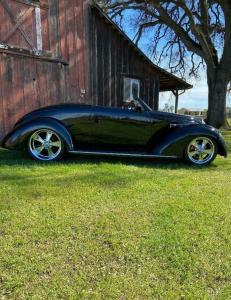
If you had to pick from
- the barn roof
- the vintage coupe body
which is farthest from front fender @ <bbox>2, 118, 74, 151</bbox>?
the barn roof

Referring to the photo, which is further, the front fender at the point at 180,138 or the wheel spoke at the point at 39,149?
the front fender at the point at 180,138

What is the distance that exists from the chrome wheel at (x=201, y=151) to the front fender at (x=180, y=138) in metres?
0.12

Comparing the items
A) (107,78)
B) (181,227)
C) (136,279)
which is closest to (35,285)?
(136,279)

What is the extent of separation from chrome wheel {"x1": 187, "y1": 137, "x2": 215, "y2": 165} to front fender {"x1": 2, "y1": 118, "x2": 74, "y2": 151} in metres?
2.27

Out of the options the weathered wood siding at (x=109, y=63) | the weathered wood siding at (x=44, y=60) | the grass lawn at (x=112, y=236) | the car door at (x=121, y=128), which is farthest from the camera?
the weathered wood siding at (x=109, y=63)

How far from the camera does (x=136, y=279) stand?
2.60 meters

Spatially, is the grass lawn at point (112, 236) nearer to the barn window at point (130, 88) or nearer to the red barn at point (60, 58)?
the red barn at point (60, 58)

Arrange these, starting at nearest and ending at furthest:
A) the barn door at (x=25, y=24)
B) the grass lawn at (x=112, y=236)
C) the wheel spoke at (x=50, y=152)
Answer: the grass lawn at (x=112, y=236) → the wheel spoke at (x=50, y=152) → the barn door at (x=25, y=24)

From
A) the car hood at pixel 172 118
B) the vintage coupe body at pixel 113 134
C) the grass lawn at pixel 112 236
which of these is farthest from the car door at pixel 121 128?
the grass lawn at pixel 112 236

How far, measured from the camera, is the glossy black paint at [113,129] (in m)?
6.17

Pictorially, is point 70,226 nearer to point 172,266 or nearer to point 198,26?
point 172,266

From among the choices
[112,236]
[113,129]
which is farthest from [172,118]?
[112,236]

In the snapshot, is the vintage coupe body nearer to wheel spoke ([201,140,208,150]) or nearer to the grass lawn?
wheel spoke ([201,140,208,150])

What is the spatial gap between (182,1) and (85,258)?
16862 mm
